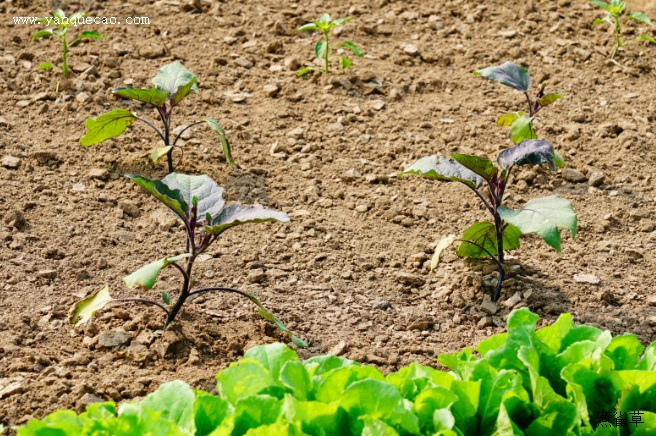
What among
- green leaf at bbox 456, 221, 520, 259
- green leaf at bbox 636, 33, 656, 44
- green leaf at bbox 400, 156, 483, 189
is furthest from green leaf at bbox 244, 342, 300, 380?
green leaf at bbox 636, 33, 656, 44

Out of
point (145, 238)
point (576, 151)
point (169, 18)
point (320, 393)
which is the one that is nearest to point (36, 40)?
point (169, 18)

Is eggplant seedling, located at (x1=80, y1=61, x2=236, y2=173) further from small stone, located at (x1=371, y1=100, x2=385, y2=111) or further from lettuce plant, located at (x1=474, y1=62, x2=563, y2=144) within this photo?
lettuce plant, located at (x1=474, y1=62, x2=563, y2=144)

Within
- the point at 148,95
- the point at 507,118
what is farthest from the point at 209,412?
the point at 507,118

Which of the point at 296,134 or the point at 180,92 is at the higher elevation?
the point at 180,92

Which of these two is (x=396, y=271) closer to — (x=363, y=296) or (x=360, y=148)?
(x=363, y=296)

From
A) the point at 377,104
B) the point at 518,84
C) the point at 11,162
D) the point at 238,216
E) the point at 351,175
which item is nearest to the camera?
the point at 238,216

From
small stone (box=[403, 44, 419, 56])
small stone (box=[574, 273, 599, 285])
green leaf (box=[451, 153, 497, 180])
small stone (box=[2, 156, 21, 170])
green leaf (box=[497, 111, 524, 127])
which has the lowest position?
small stone (box=[574, 273, 599, 285])

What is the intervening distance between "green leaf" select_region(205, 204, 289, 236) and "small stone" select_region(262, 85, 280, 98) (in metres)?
1.82

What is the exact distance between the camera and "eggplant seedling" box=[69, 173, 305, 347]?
2789 millimetres

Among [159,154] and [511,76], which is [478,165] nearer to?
[511,76]

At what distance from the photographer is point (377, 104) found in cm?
464

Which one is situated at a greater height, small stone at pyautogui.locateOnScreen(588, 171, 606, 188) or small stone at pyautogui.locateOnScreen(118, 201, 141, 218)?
small stone at pyautogui.locateOnScreen(118, 201, 141, 218)

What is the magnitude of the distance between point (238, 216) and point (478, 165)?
Answer: 3.04ft

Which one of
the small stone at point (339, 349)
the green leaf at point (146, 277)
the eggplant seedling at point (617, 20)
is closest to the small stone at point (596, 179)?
the eggplant seedling at point (617, 20)
